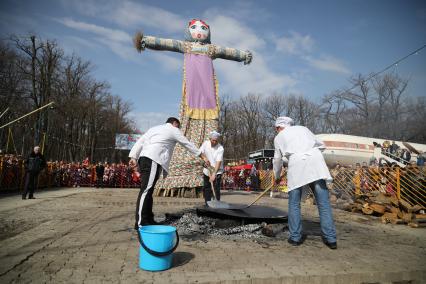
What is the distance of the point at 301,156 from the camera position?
421cm

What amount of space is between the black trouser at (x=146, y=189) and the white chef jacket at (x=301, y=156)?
210 centimetres

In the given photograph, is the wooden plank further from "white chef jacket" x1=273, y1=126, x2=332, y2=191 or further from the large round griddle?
"white chef jacket" x1=273, y1=126, x2=332, y2=191

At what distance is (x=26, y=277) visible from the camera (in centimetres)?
257

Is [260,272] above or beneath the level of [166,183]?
beneath

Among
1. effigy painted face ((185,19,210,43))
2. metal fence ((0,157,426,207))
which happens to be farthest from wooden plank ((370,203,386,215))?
effigy painted face ((185,19,210,43))

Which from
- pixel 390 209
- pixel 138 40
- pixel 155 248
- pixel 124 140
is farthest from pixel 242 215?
pixel 124 140

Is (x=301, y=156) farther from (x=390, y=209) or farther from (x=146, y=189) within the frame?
(x=390, y=209)

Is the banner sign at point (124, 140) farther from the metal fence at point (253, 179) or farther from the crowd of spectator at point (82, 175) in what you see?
the metal fence at point (253, 179)

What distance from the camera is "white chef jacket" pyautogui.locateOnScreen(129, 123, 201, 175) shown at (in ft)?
15.4

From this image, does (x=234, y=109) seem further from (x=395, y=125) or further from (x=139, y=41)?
(x=139, y=41)

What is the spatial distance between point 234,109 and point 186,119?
126 ft

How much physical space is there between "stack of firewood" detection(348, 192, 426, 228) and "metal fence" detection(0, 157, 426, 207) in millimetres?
983

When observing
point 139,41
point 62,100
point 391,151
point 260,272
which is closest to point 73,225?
point 260,272

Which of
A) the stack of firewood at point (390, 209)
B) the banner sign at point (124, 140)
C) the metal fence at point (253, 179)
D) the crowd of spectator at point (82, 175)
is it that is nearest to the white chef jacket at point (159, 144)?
the metal fence at point (253, 179)
